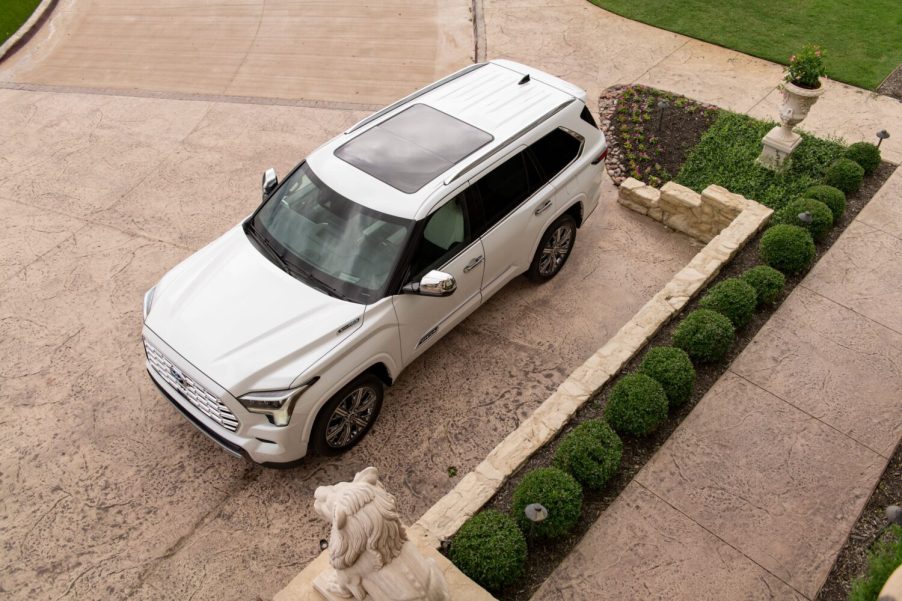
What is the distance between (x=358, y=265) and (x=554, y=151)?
2500 mm

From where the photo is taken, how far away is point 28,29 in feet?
43.1

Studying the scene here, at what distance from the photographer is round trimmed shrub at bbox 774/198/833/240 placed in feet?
24.9

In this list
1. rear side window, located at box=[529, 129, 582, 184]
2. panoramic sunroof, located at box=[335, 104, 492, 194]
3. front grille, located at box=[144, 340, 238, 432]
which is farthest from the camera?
rear side window, located at box=[529, 129, 582, 184]

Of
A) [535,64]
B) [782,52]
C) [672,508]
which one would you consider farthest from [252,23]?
[672,508]

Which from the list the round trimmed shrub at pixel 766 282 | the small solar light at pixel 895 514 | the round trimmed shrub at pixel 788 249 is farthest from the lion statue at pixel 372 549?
the round trimmed shrub at pixel 788 249

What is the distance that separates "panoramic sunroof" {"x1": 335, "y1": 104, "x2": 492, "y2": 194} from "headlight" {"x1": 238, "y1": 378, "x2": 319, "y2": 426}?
2.01 m

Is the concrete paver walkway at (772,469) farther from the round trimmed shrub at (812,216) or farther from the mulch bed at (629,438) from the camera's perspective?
the round trimmed shrub at (812,216)

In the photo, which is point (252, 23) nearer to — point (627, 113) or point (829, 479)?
point (627, 113)

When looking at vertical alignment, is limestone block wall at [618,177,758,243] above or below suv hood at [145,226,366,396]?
below

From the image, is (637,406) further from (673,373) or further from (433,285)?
(433,285)

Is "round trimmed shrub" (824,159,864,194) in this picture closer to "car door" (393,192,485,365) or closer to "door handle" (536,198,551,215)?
"door handle" (536,198,551,215)

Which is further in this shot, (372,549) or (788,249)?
(788,249)

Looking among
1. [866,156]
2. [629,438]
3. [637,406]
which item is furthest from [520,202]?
[866,156]

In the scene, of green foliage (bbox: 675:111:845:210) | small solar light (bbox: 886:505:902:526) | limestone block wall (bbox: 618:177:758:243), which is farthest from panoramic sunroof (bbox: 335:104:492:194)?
small solar light (bbox: 886:505:902:526)
